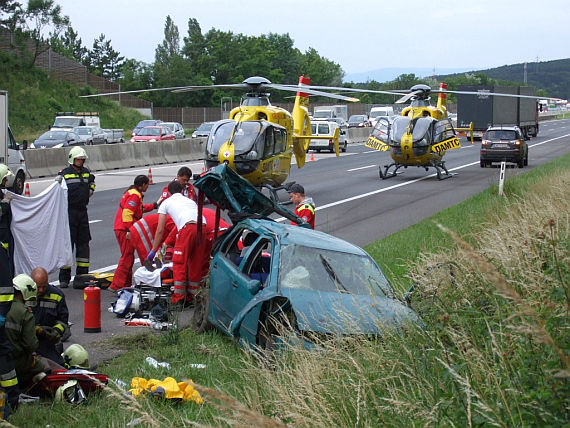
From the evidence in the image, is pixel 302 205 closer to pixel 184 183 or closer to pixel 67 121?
pixel 184 183

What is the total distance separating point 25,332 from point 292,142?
17869 mm

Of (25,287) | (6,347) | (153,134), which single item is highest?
(153,134)

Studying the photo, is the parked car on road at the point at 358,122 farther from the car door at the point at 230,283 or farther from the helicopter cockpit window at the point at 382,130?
the car door at the point at 230,283

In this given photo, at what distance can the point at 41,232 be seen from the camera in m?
12.5

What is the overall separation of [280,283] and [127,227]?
4.77 metres

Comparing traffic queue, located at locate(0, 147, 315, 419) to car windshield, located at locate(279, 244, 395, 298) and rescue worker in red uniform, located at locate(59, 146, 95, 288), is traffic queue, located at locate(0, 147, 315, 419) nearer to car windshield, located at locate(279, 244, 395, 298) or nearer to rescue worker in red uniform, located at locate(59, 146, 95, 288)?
rescue worker in red uniform, located at locate(59, 146, 95, 288)

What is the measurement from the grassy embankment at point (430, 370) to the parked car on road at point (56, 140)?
31.3 m

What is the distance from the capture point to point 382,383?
5738 mm

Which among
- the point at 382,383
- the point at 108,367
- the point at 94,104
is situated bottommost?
the point at 108,367

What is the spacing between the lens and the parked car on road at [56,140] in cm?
3871

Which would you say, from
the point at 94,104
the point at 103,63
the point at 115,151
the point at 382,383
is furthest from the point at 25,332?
the point at 103,63

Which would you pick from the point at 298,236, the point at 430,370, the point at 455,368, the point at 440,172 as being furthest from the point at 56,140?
the point at 455,368

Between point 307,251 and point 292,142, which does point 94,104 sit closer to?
point 292,142

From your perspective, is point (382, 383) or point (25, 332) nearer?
point (382, 383)
